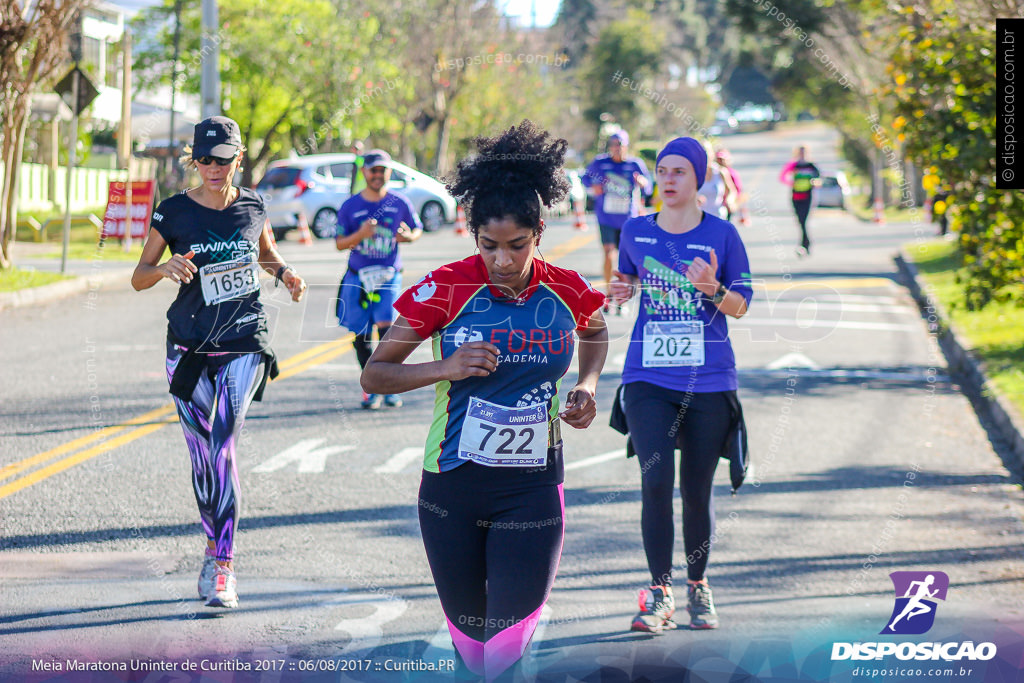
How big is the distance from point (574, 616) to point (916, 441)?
15.8ft

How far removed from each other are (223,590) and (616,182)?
33.7ft

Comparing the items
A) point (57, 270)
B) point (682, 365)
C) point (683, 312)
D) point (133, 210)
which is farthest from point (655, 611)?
point (133, 210)

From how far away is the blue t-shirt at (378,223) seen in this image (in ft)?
30.9

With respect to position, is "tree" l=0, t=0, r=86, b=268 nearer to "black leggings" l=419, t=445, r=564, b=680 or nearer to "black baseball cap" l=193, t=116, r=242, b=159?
"black baseball cap" l=193, t=116, r=242, b=159

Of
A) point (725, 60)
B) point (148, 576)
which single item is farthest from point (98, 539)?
point (725, 60)

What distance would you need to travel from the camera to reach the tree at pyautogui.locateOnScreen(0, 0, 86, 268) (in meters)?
16.7

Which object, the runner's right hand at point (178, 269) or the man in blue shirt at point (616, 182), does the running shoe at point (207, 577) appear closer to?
the runner's right hand at point (178, 269)

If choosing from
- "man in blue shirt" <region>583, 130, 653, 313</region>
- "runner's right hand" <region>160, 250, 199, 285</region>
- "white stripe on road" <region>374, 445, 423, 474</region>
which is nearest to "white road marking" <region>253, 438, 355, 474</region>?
"white stripe on road" <region>374, 445, 423, 474</region>

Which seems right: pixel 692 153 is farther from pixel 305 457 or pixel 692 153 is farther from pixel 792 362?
pixel 792 362

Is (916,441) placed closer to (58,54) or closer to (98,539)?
(98,539)

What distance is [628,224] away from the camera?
18.1 feet

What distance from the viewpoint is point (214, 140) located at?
5.30 meters

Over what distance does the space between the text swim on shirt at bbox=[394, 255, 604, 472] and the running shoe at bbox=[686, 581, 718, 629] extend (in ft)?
6.27

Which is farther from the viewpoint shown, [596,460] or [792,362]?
[792,362]
